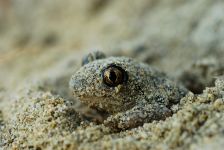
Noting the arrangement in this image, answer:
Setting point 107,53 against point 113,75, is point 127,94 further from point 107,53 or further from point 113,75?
point 107,53

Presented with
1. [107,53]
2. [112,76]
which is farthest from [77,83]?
[107,53]

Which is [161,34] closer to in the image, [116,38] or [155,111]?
[116,38]

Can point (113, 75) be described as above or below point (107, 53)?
below

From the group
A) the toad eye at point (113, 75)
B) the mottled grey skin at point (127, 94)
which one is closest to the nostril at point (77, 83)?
the mottled grey skin at point (127, 94)

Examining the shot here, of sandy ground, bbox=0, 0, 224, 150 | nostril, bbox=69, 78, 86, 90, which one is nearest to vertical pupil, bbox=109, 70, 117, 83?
nostril, bbox=69, 78, 86, 90

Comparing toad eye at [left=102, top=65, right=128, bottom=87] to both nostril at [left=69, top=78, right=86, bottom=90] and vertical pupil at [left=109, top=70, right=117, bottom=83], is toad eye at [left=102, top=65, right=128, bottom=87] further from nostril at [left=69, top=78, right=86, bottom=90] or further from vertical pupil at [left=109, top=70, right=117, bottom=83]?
nostril at [left=69, top=78, right=86, bottom=90]

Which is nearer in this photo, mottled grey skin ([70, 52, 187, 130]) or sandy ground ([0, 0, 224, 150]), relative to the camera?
sandy ground ([0, 0, 224, 150])
